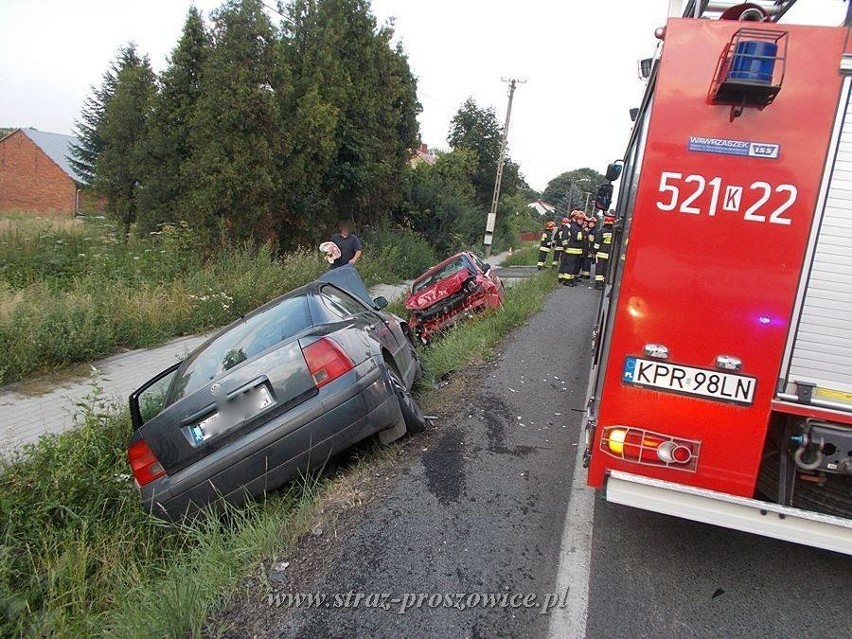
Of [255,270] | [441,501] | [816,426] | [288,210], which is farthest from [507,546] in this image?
[288,210]

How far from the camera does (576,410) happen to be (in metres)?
5.40

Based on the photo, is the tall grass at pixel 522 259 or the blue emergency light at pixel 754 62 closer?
the blue emergency light at pixel 754 62

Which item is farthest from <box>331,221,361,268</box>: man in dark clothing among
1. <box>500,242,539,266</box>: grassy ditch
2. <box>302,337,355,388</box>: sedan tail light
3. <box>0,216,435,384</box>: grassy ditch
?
<box>500,242,539,266</box>: grassy ditch

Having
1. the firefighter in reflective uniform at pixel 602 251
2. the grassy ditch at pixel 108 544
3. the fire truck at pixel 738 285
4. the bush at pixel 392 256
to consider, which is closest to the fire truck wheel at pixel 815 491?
the fire truck at pixel 738 285

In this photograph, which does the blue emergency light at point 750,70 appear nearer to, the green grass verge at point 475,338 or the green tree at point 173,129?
the green grass verge at point 475,338

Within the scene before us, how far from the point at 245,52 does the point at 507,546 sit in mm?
10720

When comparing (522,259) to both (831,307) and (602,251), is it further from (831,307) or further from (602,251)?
(831,307)

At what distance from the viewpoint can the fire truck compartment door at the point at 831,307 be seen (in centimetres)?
248

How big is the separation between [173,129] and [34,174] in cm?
4162

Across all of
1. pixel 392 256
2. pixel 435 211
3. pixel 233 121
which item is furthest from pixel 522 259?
pixel 233 121

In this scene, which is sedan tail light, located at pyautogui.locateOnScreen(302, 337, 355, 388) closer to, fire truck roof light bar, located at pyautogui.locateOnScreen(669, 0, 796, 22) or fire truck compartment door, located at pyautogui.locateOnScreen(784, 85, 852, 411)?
fire truck compartment door, located at pyautogui.locateOnScreen(784, 85, 852, 411)

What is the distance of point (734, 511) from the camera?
2709mm

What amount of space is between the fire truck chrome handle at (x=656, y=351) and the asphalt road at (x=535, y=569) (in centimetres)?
118

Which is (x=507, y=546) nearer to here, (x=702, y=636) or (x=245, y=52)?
(x=702, y=636)
